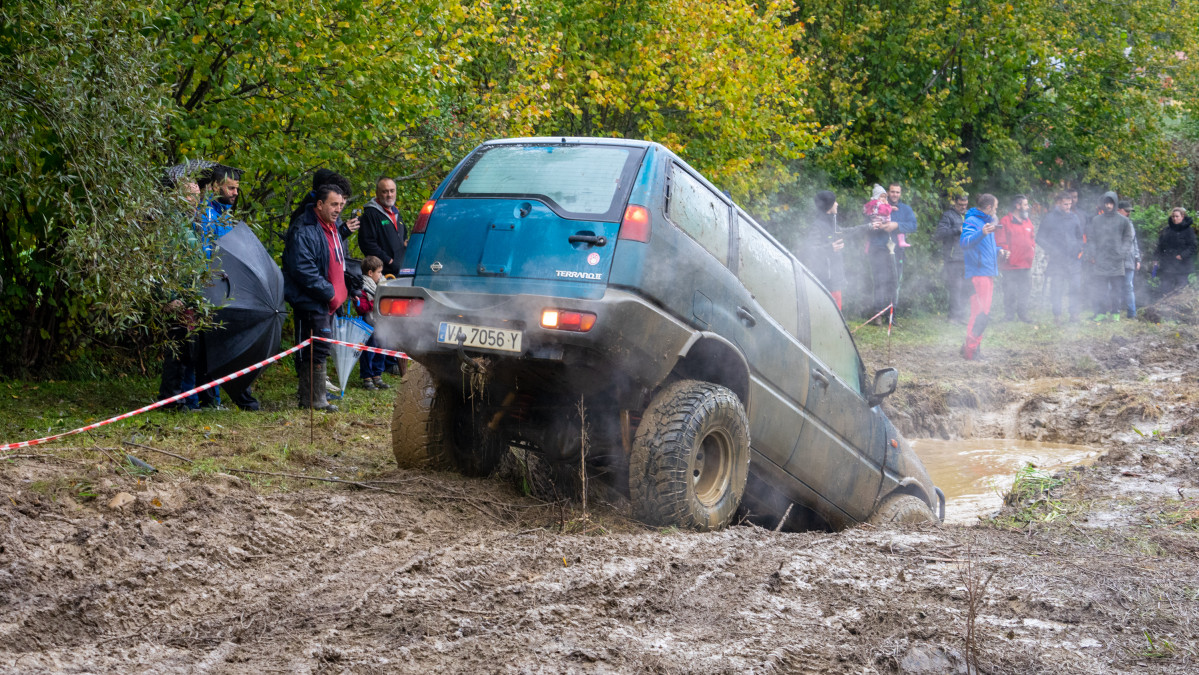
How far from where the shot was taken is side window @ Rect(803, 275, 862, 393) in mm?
6629

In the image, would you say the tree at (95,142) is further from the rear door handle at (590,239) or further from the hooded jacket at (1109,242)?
the hooded jacket at (1109,242)

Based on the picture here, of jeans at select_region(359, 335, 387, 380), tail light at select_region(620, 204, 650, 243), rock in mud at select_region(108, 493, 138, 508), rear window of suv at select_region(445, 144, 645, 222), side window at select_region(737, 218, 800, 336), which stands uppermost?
rear window of suv at select_region(445, 144, 645, 222)

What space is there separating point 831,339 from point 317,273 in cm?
422

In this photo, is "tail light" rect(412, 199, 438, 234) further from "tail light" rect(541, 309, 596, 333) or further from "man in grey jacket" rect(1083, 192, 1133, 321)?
"man in grey jacket" rect(1083, 192, 1133, 321)

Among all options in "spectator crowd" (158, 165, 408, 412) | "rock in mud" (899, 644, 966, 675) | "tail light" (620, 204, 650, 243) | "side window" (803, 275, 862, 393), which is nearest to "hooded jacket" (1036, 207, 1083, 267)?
"side window" (803, 275, 862, 393)

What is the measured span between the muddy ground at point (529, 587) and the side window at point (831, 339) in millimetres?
1317

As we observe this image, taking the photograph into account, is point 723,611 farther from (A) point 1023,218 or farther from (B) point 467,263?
(A) point 1023,218

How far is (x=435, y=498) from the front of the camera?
5.61 m

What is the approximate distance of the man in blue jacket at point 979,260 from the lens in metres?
14.1

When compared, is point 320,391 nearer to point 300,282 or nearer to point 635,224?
point 300,282

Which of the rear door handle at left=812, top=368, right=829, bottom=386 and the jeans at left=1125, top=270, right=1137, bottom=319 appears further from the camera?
the jeans at left=1125, top=270, right=1137, bottom=319

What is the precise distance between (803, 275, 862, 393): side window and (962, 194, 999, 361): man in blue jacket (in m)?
7.70

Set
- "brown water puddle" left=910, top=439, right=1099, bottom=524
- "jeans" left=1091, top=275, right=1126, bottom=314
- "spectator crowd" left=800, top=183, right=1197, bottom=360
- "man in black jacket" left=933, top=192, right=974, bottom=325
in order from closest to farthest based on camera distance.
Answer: "brown water puddle" left=910, top=439, right=1099, bottom=524 → "spectator crowd" left=800, top=183, right=1197, bottom=360 → "man in black jacket" left=933, top=192, right=974, bottom=325 → "jeans" left=1091, top=275, right=1126, bottom=314

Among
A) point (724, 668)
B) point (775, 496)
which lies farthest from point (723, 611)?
point (775, 496)
